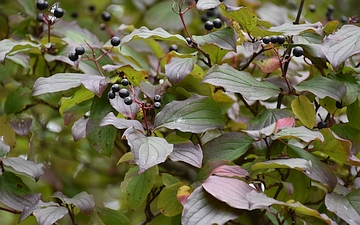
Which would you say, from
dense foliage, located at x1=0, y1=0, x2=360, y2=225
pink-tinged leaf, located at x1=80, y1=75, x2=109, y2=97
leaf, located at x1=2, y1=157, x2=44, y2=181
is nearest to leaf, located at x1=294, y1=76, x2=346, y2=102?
dense foliage, located at x1=0, y1=0, x2=360, y2=225

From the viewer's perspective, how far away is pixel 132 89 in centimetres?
86

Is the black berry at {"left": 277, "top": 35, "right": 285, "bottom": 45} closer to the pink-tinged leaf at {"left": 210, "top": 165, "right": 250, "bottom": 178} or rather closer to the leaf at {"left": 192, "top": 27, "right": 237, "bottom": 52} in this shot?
the leaf at {"left": 192, "top": 27, "right": 237, "bottom": 52}

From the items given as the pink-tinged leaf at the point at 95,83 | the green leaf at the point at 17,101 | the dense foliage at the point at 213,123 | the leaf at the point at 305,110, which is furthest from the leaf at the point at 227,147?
the green leaf at the point at 17,101

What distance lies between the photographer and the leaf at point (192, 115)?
858 mm

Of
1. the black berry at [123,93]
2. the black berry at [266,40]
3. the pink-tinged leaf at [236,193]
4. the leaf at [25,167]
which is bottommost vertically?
the leaf at [25,167]

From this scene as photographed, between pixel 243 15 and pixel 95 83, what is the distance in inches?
11.1

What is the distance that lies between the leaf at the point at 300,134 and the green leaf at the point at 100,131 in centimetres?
31

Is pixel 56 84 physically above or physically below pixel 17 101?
above

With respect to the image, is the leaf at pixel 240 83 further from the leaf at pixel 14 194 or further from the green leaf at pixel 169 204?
the leaf at pixel 14 194

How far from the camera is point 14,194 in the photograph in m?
0.89

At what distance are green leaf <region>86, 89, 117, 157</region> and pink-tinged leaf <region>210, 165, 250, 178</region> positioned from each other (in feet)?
0.79

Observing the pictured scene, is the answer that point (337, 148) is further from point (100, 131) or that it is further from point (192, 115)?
point (100, 131)

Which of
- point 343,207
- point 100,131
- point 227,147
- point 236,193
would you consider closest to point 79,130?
point 100,131

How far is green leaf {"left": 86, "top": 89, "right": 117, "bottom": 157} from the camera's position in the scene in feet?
3.03
